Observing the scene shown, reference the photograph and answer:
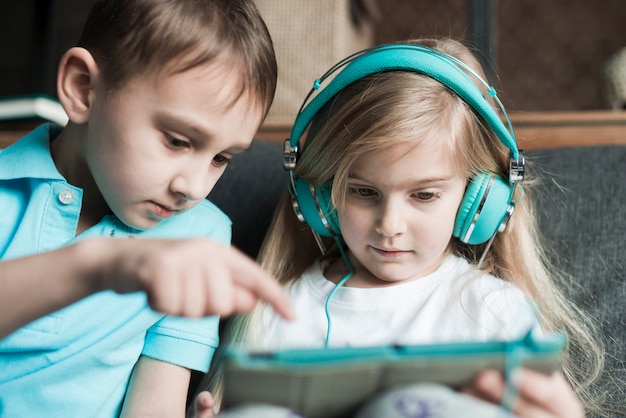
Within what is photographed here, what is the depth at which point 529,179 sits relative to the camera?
122 centimetres

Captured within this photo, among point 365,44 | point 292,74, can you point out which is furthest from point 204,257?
point 365,44

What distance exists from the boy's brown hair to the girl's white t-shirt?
0.34 meters

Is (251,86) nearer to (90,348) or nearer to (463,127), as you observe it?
(463,127)

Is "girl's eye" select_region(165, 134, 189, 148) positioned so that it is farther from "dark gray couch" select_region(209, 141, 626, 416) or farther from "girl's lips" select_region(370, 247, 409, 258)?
"dark gray couch" select_region(209, 141, 626, 416)

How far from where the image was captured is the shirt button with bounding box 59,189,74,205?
0.93m

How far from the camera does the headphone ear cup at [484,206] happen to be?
981mm

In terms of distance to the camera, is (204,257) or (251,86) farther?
(251,86)

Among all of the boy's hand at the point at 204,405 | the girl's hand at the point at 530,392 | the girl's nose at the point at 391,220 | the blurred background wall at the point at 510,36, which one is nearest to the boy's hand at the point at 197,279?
the girl's hand at the point at 530,392

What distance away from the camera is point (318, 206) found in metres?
1.04

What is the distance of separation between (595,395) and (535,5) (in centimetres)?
218

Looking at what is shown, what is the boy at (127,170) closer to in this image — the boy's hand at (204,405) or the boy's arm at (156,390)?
the boy's arm at (156,390)

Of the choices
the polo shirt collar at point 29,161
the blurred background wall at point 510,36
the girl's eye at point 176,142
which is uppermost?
the blurred background wall at point 510,36

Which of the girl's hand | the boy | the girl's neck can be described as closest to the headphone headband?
the boy

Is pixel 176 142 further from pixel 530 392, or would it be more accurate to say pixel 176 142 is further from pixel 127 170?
pixel 530 392
